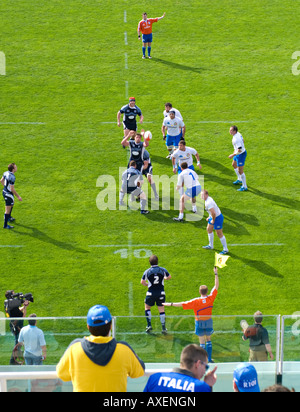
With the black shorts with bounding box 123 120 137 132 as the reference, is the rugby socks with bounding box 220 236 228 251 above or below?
below

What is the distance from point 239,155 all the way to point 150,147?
3.76 m

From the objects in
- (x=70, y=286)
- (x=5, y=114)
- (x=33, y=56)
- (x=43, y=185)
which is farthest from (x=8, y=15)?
(x=70, y=286)

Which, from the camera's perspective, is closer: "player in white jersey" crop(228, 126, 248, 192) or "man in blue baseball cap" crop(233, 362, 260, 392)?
"man in blue baseball cap" crop(233, 362, 260, 392)

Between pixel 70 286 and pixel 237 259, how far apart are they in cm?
386

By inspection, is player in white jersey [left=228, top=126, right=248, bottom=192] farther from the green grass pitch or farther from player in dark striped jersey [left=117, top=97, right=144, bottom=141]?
player in dark striped jersey [left=117, top=97, right=144, bottom=141]

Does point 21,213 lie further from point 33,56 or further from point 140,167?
point 33,56

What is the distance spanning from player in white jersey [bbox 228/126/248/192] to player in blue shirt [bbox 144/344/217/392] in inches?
489

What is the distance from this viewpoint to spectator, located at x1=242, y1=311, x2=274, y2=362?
9052 mm

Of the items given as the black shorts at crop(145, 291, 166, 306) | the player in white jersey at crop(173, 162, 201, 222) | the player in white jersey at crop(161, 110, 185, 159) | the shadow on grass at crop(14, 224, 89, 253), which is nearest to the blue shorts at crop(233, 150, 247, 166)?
the player in white jersey at crop(173, 162, 201, 222)

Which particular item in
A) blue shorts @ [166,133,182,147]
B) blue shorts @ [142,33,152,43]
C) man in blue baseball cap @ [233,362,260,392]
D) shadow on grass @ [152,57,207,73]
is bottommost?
man in blue baseball cap @ [233,362,260,392]

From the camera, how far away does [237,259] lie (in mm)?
15336

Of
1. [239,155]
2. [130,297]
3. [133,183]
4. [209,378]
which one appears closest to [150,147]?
[239,155]

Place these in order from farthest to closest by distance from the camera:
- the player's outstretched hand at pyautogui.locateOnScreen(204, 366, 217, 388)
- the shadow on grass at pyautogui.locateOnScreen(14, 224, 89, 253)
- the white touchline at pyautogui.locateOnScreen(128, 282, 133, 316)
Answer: the shadow on grass at pyautogui.locateOnScreen(14, 224, 89, 253) → the white touchline at pyautogui.locateOnScreen(128, 282, 133, 316) → the player's outstretched hand at pyautogui.locateOnScreen(204, 366, 217, 388)

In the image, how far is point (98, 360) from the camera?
5.42 metres
